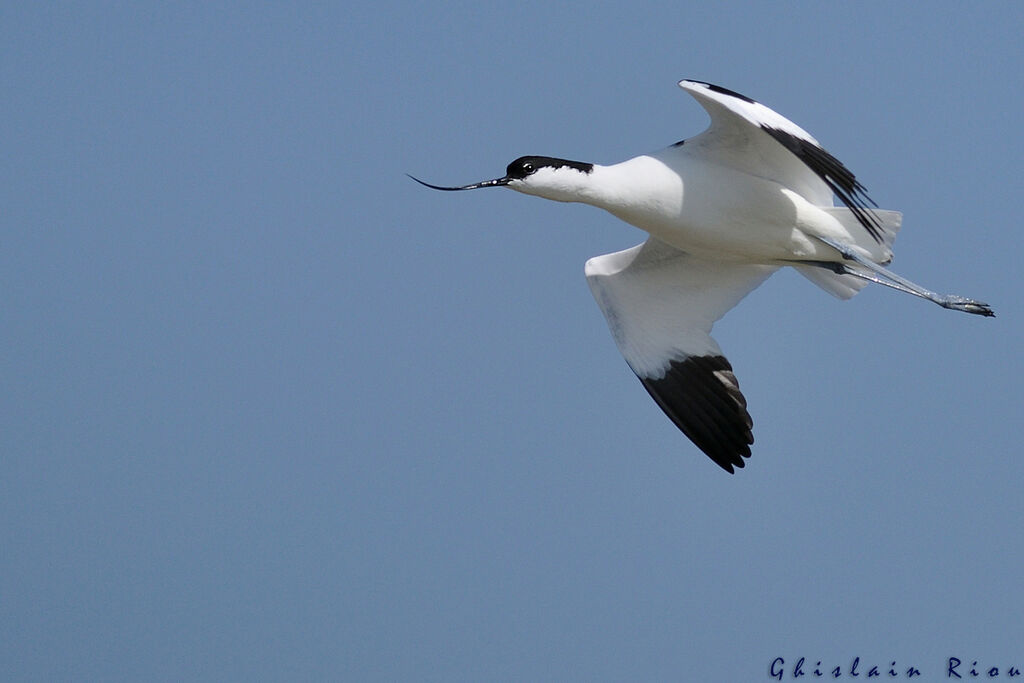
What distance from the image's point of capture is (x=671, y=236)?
885cm

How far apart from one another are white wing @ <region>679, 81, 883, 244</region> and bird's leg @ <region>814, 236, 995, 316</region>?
214 mm

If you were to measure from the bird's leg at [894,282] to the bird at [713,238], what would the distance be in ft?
0.03

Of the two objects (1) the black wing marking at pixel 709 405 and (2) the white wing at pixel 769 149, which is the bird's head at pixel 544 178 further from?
(1) the black wing marking at pixel 709 405

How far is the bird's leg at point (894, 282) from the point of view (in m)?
8.97

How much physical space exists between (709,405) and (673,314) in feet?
2.45

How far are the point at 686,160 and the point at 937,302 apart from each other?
229cm

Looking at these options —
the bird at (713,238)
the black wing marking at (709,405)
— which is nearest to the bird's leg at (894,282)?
the bird at (713,238)

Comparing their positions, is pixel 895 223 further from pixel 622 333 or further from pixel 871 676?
pixel 871 676

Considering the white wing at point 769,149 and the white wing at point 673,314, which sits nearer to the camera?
the white wing at point 769,149

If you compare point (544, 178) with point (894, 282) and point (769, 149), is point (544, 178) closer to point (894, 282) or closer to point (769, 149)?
point (769, 149)

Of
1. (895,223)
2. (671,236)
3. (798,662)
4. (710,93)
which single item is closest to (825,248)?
(895,223)

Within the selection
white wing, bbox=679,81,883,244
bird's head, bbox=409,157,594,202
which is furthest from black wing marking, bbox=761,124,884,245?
bird's head, bbox=409,157,594,202

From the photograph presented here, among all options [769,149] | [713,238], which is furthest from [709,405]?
[769,149]

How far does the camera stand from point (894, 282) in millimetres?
9461
